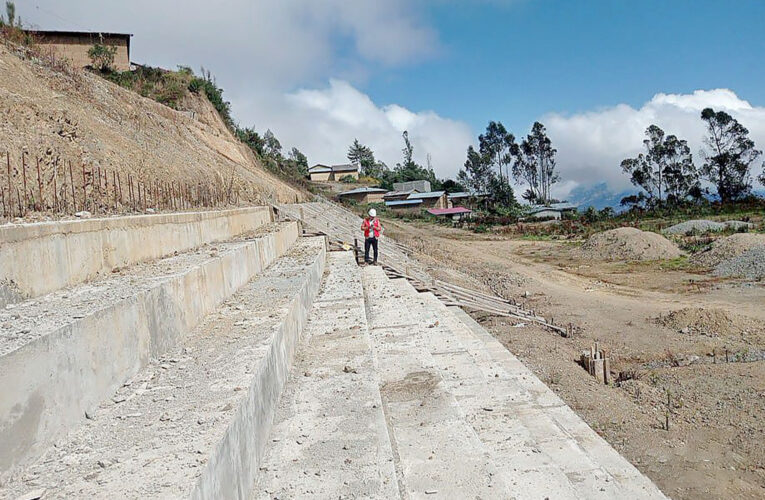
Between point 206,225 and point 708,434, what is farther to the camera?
point 206,225

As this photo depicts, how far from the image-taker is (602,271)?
19.2 m

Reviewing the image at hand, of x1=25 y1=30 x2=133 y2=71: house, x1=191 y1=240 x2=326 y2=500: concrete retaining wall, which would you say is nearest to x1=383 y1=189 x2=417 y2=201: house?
x1=25 y1=30 x2=133 y2=71: house

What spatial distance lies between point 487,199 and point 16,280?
179ft

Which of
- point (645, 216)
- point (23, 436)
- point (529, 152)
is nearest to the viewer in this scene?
point (23, 436)

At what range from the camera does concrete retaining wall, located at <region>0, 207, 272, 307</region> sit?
3131 millimetres

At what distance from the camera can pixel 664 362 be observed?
8070mm

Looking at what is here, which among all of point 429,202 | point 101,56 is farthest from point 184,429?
point 429,202

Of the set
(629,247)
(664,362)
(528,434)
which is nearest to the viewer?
(528,434)

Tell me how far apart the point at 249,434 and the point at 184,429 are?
0.41 m

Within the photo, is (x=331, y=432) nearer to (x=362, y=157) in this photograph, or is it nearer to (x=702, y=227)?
(x=702, y=227)

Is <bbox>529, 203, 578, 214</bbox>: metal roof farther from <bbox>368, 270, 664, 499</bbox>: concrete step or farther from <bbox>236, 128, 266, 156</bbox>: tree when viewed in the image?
<bbox>368, 270, 664, 499</bbox>: concrete step

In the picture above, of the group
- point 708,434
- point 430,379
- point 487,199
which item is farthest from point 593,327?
point 487,199

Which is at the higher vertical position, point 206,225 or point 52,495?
point 206,225

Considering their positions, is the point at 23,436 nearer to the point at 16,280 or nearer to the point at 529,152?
the point at 16,280
